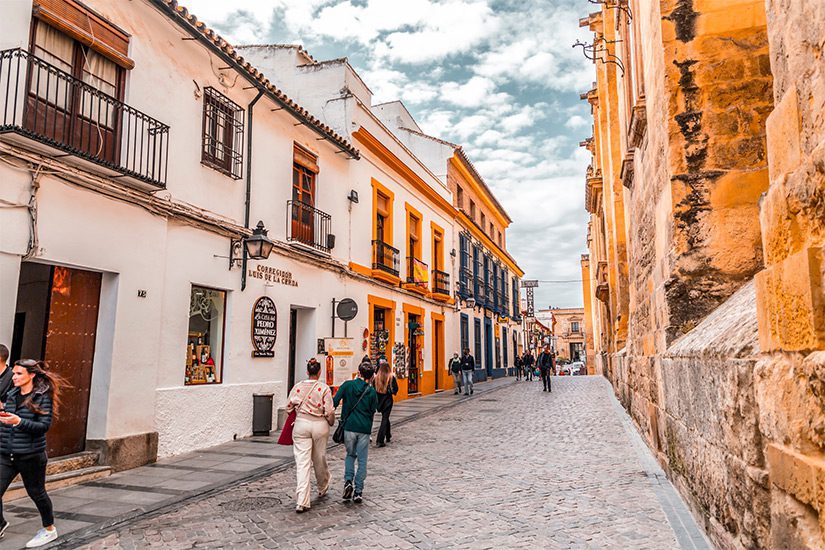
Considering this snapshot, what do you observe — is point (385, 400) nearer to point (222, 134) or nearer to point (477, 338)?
point (222, 134)

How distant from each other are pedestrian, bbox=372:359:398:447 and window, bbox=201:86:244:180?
4308 millimetres

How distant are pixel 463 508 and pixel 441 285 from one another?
1601 cm

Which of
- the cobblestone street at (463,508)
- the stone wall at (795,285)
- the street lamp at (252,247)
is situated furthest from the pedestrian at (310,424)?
the street lamp at (252,247)

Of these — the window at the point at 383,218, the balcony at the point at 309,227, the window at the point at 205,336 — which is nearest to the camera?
the window at the point at 205,336

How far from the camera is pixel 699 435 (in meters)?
4.13

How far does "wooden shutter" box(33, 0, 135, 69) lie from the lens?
6.82m

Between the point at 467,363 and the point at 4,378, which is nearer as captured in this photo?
the point at 4,378

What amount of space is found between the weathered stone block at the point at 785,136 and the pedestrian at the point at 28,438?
17.3 ft

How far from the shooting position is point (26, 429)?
452 centimetres

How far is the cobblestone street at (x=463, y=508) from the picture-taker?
4.67 metres

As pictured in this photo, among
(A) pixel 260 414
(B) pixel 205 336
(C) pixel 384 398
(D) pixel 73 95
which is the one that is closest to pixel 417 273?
(C) pixel 384 398

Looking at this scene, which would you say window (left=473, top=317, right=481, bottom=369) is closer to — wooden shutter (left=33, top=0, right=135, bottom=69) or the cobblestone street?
the cobblestone street

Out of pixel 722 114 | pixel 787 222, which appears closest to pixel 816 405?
pixel 787 222

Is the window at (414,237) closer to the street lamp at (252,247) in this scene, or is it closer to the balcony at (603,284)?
the balcony at (603,284)
